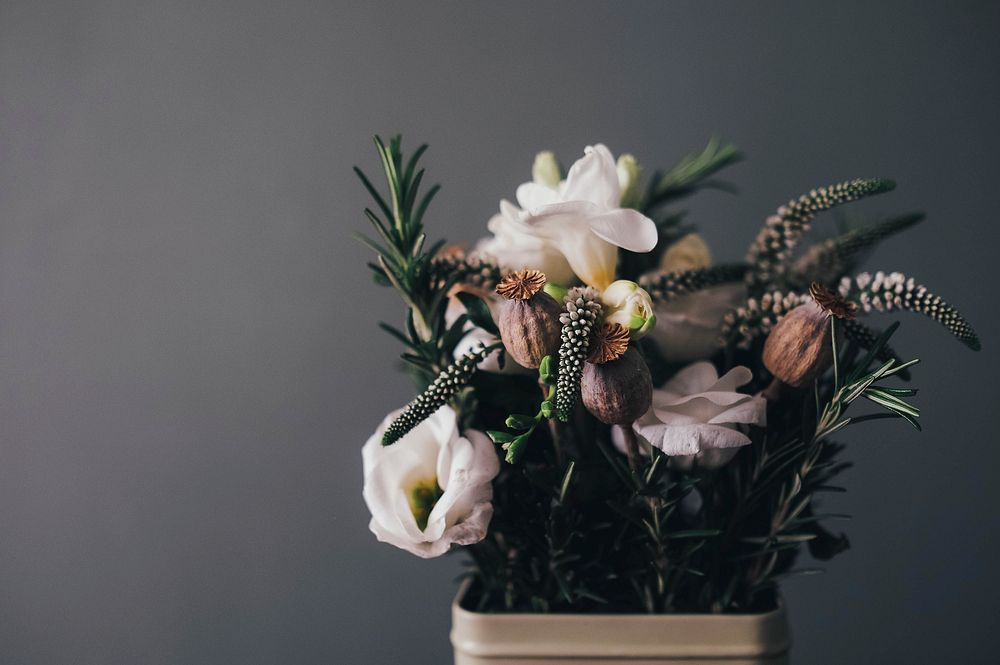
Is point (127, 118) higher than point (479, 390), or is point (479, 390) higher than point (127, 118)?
point (127, 118)

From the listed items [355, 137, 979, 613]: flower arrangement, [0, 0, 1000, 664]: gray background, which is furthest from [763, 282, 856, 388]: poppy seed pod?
[0, 0, 1000, 664]: gray background

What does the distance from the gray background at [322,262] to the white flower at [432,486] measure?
42cm

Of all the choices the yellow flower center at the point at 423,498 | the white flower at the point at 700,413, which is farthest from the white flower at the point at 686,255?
the yellow flower center at the point at 423,498

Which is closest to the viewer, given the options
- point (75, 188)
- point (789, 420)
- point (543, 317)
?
point (543, 317)

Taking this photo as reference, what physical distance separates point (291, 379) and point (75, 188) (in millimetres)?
306

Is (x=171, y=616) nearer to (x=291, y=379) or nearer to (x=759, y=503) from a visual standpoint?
(x=291, y=379)

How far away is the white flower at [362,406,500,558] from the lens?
0.45 meters

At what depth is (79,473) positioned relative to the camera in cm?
87

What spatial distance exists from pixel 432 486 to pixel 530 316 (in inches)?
6.0

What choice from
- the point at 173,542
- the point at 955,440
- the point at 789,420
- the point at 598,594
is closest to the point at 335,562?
the point at 173,542

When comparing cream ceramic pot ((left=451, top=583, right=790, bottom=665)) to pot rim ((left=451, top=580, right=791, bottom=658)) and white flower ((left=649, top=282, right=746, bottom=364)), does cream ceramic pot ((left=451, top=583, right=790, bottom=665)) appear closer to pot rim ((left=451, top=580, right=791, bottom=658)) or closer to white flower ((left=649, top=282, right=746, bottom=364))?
pot rim ((left=451, top=580, right=791, bottom=658))

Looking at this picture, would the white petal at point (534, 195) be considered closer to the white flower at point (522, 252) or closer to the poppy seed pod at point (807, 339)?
the white flower at point (522, 252)

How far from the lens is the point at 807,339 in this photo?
433mm

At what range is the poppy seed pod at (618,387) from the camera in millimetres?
402
